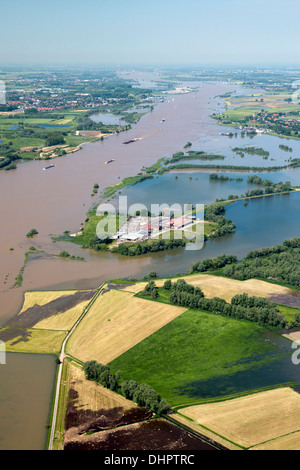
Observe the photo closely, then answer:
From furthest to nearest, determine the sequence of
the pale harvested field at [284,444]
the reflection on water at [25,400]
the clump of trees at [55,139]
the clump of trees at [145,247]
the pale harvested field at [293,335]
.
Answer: the clump of trees at [55,139], the clump of trees at [145,247], the pale harvested field at [293,335], the reflection on water at [25,400], the pale harvested field at [284,444]

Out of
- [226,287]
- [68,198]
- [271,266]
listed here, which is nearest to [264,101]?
[68,198]

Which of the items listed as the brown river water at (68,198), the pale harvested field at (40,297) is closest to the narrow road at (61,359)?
the pale harvested field at (40,297)

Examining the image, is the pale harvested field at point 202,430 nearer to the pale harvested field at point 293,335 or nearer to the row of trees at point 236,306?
the pale harvested field at point 293,335

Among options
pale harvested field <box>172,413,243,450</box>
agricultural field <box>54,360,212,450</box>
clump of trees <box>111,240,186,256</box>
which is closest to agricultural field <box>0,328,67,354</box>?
agricultural field <box>54,360,212,450</box>

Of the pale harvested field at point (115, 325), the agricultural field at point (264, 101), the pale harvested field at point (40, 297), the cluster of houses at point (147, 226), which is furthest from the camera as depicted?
the agricultural field at point (264, 101)

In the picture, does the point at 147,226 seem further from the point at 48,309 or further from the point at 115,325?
the point at 115,325
